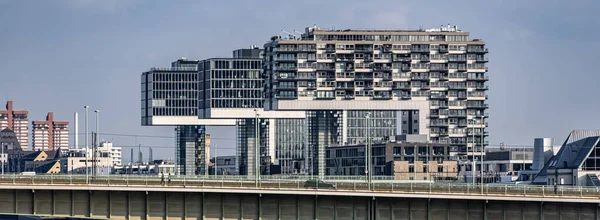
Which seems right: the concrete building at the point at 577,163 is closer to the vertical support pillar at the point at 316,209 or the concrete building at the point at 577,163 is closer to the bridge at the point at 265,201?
the bridge at the point at 265,201

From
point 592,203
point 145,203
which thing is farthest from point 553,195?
point 145,203

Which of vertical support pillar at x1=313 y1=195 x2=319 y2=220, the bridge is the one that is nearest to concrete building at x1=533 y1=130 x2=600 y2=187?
the bridge

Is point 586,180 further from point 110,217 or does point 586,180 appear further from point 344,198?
point 110,217

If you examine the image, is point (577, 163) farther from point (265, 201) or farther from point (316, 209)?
point (265, 201)

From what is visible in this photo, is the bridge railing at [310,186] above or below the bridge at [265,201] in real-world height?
above

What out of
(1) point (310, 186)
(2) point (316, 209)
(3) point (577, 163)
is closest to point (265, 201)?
Answer: (2) point (316, 209)

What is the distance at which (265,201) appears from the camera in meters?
114

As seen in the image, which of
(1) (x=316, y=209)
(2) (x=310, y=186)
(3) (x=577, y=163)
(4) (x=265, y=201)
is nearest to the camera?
(1) (x=316, y=209)

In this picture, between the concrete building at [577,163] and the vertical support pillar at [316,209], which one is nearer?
the vertical support pillar at [316,209]

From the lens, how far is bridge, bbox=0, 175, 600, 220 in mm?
110688

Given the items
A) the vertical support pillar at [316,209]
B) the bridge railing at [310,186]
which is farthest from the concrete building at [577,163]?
the vertical support pillar at [316,209]

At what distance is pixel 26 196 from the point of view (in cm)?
11100

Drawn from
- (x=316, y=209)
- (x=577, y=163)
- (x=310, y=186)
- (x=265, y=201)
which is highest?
(x=577, y=163)

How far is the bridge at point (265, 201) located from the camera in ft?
363
